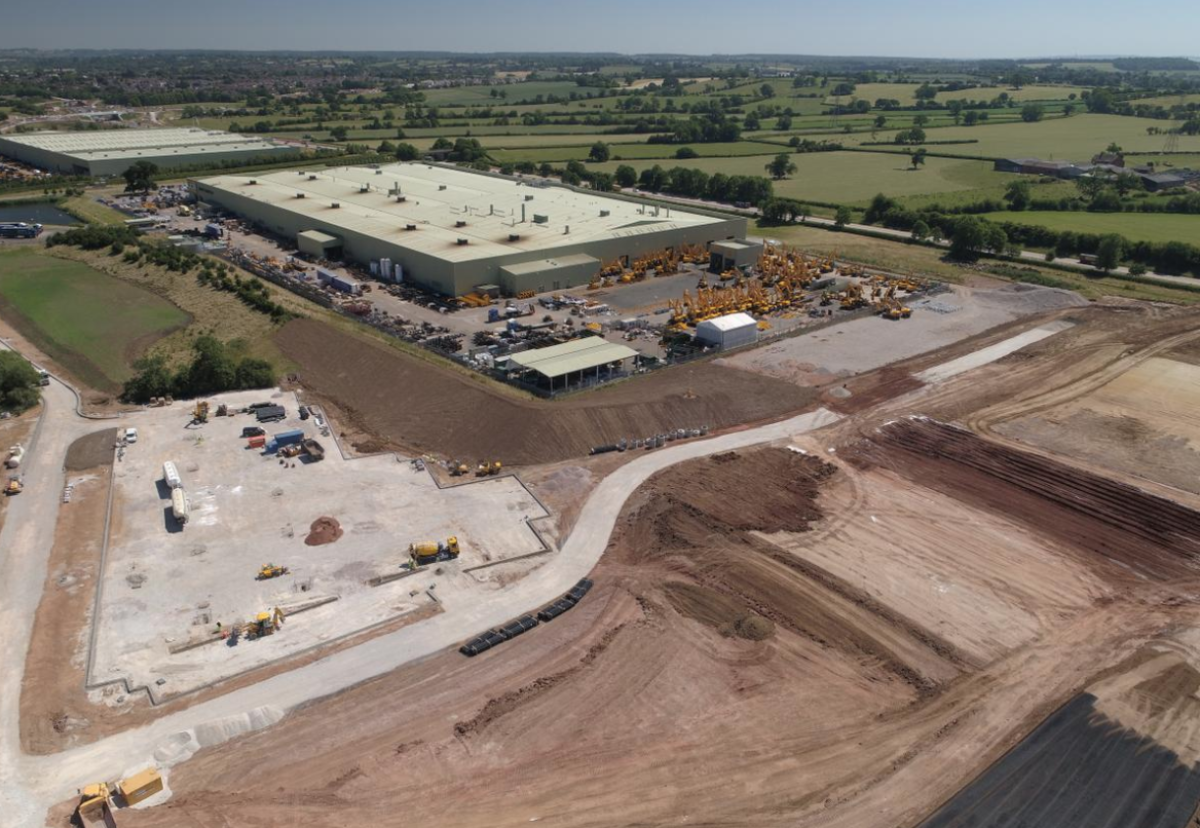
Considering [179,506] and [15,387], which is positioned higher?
[15,387]

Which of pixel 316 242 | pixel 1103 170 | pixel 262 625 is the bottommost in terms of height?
pixel 262 625

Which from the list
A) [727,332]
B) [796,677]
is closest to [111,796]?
[796,677]

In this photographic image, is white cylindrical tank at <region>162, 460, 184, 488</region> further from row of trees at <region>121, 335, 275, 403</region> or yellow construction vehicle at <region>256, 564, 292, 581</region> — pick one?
row of trees at <region>121, 335, 275, 403</region>

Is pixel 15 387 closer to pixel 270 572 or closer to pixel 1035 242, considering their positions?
pixel 270 572

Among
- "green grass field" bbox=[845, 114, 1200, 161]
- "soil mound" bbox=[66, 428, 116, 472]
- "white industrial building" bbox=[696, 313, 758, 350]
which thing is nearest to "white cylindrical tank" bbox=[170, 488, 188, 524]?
"soil mound" bbox=[66, 428, 116, 472]

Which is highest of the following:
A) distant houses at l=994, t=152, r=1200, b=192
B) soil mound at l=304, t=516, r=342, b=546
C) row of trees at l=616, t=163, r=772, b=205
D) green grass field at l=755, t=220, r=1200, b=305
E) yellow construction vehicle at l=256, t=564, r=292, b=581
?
distant houses at l=994, t=152, r=1200, b=192

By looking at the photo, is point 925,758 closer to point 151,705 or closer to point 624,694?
point 624,694

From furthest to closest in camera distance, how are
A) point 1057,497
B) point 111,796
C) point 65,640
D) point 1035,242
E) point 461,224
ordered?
1. point 1035,242
2. point 461,224
3. point 1057,497
4. point 65,640
5. point 111,796
